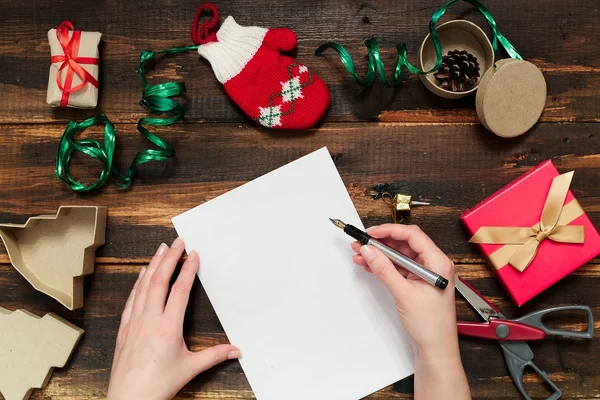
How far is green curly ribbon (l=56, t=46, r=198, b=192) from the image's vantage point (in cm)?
94

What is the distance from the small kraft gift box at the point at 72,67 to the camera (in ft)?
3.06

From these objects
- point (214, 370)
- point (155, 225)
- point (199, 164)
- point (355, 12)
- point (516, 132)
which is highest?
point (355, 12)

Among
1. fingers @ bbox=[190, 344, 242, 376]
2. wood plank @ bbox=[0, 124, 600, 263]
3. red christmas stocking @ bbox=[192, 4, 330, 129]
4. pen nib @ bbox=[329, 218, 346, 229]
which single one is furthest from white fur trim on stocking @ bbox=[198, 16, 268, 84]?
fingers @ bbox=[190, 344, 242, 376]

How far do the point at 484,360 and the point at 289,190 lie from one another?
1.59 ft

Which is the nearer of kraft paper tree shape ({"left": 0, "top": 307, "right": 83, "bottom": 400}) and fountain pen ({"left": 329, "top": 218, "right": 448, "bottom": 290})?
fountain pen ({"left": 329, "top": 218, "right": 448, "bottom": 290})

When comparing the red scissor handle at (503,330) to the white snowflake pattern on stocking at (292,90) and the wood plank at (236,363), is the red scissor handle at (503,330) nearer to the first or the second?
the wood plank at (236,363)

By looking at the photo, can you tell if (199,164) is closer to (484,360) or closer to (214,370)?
(214,370)

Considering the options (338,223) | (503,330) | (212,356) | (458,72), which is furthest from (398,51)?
(212,356)

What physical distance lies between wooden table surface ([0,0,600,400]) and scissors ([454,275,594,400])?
3cm

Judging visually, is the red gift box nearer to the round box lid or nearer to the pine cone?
the round box lid

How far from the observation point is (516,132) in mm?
936

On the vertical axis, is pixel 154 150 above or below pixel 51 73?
below

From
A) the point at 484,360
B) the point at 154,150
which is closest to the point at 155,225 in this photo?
the point at 154,150

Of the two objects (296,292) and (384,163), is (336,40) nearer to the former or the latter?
(384,163)
